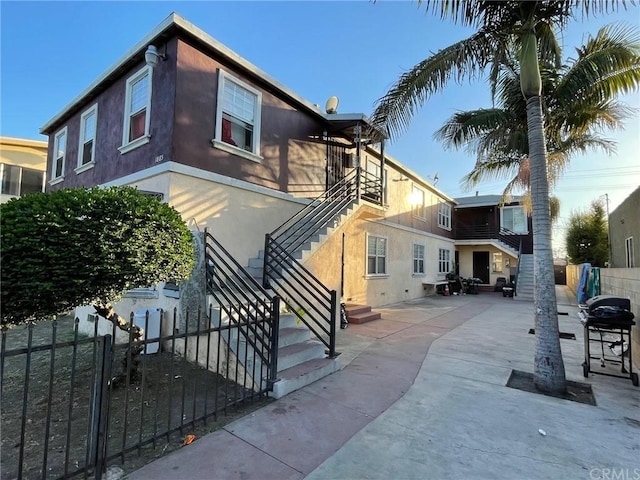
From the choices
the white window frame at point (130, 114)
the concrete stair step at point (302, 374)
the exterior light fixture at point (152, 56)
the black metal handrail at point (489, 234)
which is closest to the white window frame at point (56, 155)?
the white window frame at point (130, 114)

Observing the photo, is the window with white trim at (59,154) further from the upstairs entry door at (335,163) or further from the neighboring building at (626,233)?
the neighboring building at (626,233)

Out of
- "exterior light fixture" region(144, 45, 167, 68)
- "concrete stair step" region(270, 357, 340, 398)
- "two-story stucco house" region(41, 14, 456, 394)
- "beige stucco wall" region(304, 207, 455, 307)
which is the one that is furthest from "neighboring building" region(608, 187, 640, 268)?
"exterior light fixture" region(144, 45, 167, 68)

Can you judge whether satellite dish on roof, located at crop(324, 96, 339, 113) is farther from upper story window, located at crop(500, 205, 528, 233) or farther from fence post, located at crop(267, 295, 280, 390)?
upper story window, located at crop(500, 205, 528, 233)

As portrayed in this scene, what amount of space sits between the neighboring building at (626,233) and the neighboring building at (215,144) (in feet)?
24.0

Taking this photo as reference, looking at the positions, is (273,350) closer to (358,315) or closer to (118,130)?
(358,315)

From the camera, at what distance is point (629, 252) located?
1024cm

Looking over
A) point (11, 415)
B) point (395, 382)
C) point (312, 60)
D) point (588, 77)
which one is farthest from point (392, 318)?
point (11, 415)

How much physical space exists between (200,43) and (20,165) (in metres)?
15.4

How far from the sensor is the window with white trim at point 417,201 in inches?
651

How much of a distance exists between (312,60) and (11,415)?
988 centimetres

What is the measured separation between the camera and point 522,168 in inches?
509

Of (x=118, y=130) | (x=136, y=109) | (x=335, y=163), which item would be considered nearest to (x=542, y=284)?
(x=335, y=163)

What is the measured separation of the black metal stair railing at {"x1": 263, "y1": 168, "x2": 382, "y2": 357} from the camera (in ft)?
18.5

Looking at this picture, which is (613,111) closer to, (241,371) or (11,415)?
(241,371)
